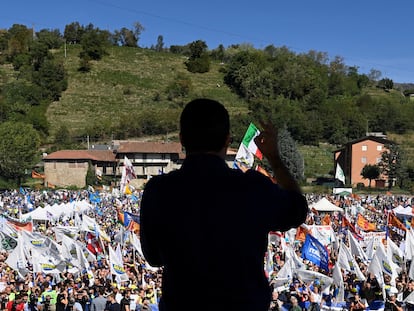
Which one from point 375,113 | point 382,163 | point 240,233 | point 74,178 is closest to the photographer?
point 240,233

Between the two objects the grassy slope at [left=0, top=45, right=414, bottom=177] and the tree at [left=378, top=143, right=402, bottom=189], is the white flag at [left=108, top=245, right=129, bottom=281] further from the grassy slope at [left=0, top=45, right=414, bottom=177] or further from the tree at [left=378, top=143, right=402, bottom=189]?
the grassy slope at [left=0, top=45, right=414, bottom=177]

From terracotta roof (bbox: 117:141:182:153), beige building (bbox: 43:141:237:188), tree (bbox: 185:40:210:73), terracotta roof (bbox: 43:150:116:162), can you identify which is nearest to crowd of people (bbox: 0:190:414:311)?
beige building (bbox: 43:141:237:188)

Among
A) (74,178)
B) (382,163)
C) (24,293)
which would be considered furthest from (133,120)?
(24,293)

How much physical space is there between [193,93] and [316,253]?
320ft

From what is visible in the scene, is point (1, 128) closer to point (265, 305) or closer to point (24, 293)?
point (24, 293)

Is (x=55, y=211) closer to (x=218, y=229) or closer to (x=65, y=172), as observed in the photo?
(x=218, y=229)

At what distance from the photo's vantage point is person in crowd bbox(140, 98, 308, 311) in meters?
1.89

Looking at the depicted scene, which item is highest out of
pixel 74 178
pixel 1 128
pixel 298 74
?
pixel 298 74

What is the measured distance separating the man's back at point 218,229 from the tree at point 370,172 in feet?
214

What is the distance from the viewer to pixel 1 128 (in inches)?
2586

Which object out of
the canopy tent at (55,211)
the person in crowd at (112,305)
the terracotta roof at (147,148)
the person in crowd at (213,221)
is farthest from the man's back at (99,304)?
the terracotta roof at (147,148)

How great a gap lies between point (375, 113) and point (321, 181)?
33.1 metres

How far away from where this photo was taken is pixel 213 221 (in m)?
1.90

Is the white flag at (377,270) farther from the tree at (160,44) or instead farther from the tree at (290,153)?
the tree at (160,44)
